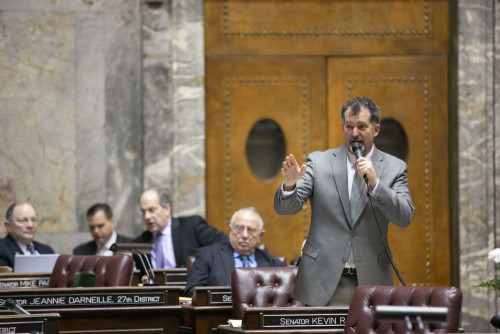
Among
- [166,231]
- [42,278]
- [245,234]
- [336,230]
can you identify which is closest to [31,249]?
[166,231]

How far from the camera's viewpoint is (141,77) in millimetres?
9266

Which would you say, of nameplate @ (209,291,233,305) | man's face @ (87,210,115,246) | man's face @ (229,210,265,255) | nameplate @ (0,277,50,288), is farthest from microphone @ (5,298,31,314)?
man's face @ (87,210,115,246)

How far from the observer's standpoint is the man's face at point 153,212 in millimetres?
8539

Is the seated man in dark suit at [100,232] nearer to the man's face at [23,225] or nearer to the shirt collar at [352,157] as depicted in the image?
the man's face at [23,225]

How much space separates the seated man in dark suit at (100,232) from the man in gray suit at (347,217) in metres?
4.11

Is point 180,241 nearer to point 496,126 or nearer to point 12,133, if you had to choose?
point 12,133

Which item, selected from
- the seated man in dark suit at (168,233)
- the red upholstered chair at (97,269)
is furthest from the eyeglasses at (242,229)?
the seated man in dark suit at (168,233)

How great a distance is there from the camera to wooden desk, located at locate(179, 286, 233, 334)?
6.17 meters

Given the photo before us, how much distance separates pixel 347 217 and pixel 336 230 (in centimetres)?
9

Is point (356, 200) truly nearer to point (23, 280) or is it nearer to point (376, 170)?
point (376, 170)

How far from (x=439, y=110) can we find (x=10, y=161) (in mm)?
4512

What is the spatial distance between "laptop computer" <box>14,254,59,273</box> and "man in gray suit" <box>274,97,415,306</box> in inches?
126

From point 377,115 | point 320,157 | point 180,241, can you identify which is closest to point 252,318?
point 320,157

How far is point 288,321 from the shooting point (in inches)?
197
